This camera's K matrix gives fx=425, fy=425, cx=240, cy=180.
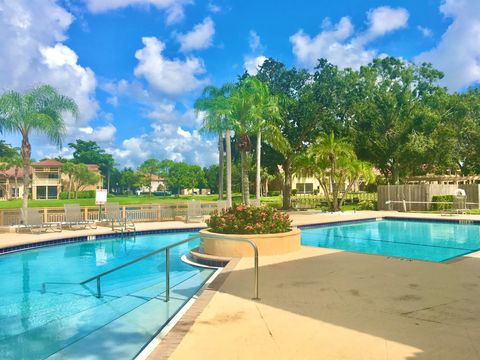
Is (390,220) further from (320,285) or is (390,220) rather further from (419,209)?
(320,285)

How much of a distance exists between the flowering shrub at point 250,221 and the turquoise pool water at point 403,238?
11.9ft

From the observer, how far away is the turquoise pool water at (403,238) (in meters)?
12.4

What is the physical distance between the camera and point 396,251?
12500 millimetres

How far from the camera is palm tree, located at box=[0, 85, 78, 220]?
62.5 feet

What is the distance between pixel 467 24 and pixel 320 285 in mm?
16341

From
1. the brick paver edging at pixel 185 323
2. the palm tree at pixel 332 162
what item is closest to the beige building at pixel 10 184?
the palm tree at pixel 332 162

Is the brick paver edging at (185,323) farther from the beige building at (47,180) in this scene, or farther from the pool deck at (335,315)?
the beige building at (47,180)

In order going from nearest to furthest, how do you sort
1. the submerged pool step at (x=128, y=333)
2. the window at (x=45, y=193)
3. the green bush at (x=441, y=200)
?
the submerged pool step at (x=128, y=333) → the green bush at (x=441, y=200) → the window at (x=45, y=193)

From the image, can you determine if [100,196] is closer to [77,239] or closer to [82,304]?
[77,239]

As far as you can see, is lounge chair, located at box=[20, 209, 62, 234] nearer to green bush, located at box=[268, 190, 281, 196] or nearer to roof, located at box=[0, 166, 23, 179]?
green bush, located at box=[268, 190, 281, 196]

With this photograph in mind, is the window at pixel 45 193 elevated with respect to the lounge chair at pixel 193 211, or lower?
elevated

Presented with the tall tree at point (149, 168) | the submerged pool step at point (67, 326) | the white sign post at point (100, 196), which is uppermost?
the tall tree at point (149, 168)

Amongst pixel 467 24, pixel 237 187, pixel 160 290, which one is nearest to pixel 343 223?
pixel 467 24

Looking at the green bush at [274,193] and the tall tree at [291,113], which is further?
the green bush at [274,193]
